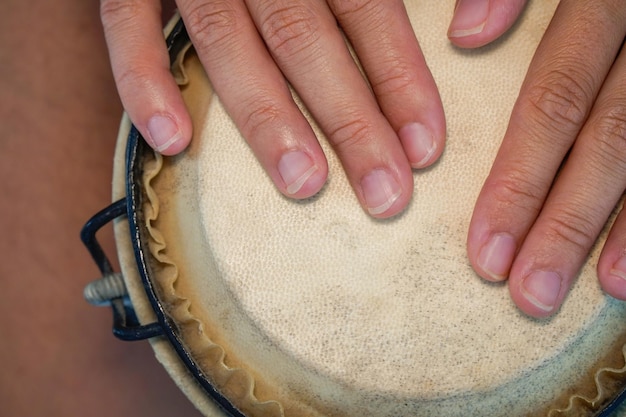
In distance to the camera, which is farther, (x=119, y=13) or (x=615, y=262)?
(x=119, y=13)

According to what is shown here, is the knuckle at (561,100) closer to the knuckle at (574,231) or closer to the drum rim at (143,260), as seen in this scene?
the knuckle at (574,231)

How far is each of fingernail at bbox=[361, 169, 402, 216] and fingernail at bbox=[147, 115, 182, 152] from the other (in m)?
0.16

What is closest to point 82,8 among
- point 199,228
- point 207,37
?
point 207,37

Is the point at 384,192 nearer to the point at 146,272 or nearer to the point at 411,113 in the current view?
the point at 411,113

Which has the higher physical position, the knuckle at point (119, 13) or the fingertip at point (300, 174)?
the knuckle at point (119, 13)

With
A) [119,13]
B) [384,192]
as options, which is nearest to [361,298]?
[384,192]

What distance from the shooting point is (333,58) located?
53 cm

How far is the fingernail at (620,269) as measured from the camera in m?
0.45

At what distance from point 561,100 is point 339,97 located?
18cm

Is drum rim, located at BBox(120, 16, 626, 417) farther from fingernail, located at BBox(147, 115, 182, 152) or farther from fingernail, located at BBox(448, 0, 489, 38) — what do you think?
fingernail, located at BBox(448, 0, 489, 38)

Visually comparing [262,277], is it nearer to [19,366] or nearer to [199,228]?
[199,228]

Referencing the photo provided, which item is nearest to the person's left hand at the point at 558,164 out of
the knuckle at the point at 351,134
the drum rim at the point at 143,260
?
the knuckle at the point at 351,134

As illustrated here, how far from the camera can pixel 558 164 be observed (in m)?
0.51

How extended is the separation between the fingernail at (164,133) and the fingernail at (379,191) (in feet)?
0.52
